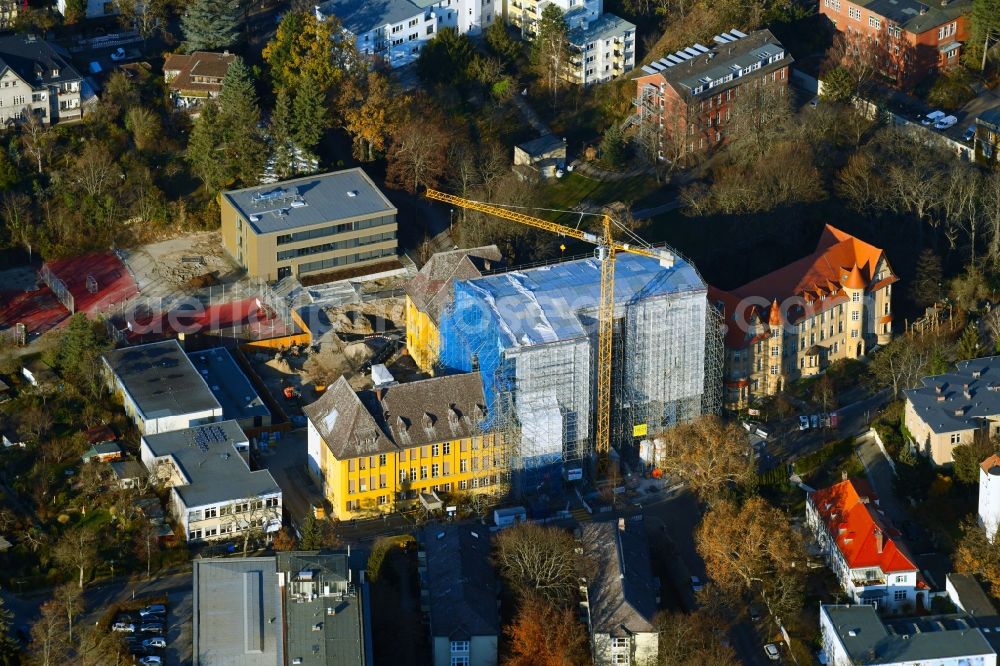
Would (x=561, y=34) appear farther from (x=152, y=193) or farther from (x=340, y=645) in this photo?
(x=340, y=645)

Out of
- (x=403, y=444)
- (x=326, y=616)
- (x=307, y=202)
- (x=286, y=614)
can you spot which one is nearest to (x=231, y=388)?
(x=403, y=444)

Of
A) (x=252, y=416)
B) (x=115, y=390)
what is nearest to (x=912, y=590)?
(x=252, y=416)

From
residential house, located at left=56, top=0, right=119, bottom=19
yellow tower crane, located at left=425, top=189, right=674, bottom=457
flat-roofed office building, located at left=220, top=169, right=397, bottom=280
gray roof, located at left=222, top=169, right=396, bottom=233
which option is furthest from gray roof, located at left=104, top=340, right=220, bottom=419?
residential house, located at left=56, top=0, right=119, bottom=19

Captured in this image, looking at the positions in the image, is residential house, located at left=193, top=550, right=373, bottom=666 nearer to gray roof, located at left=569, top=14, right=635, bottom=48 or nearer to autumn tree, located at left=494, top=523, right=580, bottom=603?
autumn tree, located at left=494, top=523, right=580, bottom=603

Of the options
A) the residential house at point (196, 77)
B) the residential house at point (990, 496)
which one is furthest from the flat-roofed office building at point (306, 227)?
the residential house at point (990, 496)

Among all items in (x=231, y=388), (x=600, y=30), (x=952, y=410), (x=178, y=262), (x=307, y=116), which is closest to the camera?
(x=952, y=410)

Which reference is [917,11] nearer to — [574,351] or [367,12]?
[367,12]
